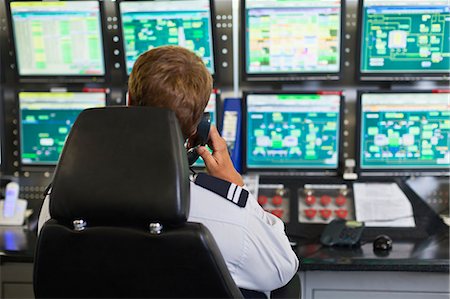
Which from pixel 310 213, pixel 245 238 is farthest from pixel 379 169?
pixel 245 238

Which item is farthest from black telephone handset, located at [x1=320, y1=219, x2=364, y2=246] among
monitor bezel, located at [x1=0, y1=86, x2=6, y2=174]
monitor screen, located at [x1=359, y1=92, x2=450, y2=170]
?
monitor bezel, located at [x1=0, y1=86, x2=6, y2=174]

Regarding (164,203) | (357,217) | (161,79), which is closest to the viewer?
(164,203)

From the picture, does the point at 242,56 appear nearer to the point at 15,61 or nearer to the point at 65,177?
the point at 15,61

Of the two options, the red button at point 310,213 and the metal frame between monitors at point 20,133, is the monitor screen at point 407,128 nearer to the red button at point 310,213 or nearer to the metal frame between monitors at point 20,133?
the red button at point 310,213

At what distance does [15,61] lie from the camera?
257 cm

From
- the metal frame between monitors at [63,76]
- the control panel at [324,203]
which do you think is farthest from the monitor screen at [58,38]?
the control panel at [324,203]

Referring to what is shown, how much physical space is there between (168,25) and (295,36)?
57 centimetres

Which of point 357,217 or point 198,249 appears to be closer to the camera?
point 198,249

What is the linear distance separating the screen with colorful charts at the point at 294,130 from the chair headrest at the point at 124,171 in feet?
4.37

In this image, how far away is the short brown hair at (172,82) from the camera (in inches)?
49.6

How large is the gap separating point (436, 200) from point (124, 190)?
1831mm

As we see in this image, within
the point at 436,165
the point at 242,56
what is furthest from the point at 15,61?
the point at 436,165

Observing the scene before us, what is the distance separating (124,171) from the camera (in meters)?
1.12

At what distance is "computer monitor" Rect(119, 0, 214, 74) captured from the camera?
2441 millimetres
